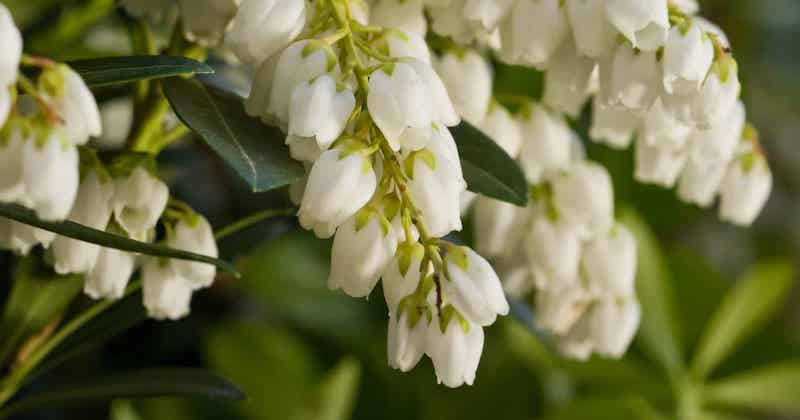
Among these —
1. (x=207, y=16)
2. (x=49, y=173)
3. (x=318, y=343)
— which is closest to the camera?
(x=49, y=173)

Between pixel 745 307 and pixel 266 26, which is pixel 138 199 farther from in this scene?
pixel 745 307

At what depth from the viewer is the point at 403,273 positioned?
57 cm

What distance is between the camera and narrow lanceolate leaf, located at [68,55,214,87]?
0.61 meters

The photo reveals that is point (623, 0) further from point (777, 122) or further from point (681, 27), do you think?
point (777, 122)

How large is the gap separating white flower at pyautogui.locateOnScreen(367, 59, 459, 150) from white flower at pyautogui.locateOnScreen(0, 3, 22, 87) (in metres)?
0.17

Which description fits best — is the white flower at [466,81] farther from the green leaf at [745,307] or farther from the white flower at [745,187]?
the green leaf at [745,307]

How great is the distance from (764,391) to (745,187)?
593 mm

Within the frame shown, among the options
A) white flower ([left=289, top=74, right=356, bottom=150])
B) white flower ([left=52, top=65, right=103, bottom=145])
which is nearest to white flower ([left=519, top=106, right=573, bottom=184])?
white flower ([left=289, top=74, right=356, bottom=150])

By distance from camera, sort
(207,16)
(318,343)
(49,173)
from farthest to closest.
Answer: (318,343)
(207,16)
(49,173)

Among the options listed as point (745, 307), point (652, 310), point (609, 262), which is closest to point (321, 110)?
point (609, 262)

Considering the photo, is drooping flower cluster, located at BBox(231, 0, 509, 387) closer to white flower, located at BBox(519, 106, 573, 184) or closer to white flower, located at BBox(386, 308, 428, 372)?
white flower, located at BBox(386, 308, 428, 372)

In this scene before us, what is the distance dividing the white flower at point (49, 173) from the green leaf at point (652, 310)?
0.94 m

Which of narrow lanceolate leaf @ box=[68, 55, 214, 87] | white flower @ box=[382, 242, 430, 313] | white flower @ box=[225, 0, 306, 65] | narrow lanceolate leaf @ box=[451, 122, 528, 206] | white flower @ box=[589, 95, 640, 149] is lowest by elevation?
white flower @ box=[589, 95, 640, 149]

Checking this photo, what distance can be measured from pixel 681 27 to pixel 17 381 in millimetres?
498
